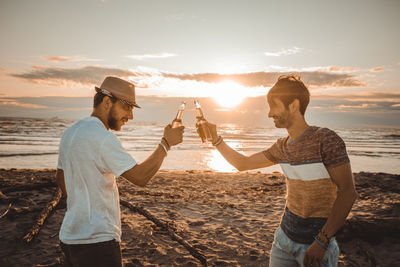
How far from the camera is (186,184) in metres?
10.5

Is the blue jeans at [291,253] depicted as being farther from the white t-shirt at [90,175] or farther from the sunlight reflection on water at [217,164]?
the sunlight reflection on water at [217,164]

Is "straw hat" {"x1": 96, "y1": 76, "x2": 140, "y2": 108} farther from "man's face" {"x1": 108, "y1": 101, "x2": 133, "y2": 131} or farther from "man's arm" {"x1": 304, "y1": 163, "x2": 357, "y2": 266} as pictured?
"man's arm" {"x1": 304, "y1": 163, "x2": 357, "y2": 266}

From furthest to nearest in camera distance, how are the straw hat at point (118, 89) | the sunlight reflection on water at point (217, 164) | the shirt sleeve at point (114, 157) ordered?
the sunlight reflection on water at point (217, 164) → the straw hat at point (118, 89) → the shirt sleeve at point (114, 157)

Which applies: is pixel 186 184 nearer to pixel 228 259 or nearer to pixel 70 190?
pixel 228 259

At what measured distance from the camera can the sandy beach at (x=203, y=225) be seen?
4750 mm

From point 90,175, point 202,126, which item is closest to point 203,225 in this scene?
point 202,126

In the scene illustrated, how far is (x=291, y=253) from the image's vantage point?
234cm

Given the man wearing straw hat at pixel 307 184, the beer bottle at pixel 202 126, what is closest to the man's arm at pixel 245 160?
the beer bottle at pixel 202 126

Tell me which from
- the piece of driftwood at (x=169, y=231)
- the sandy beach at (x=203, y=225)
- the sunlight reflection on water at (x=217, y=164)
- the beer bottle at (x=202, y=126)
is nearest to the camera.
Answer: the beer bottle at (x=202, y=126)

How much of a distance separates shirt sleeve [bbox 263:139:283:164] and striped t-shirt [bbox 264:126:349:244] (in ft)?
0.71

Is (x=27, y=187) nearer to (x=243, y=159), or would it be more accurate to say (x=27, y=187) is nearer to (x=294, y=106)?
(x=243, y=159)

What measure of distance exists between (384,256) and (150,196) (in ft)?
21.5

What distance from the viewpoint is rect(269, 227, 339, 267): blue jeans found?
2160mm

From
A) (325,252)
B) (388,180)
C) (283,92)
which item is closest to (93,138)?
(283,92)
